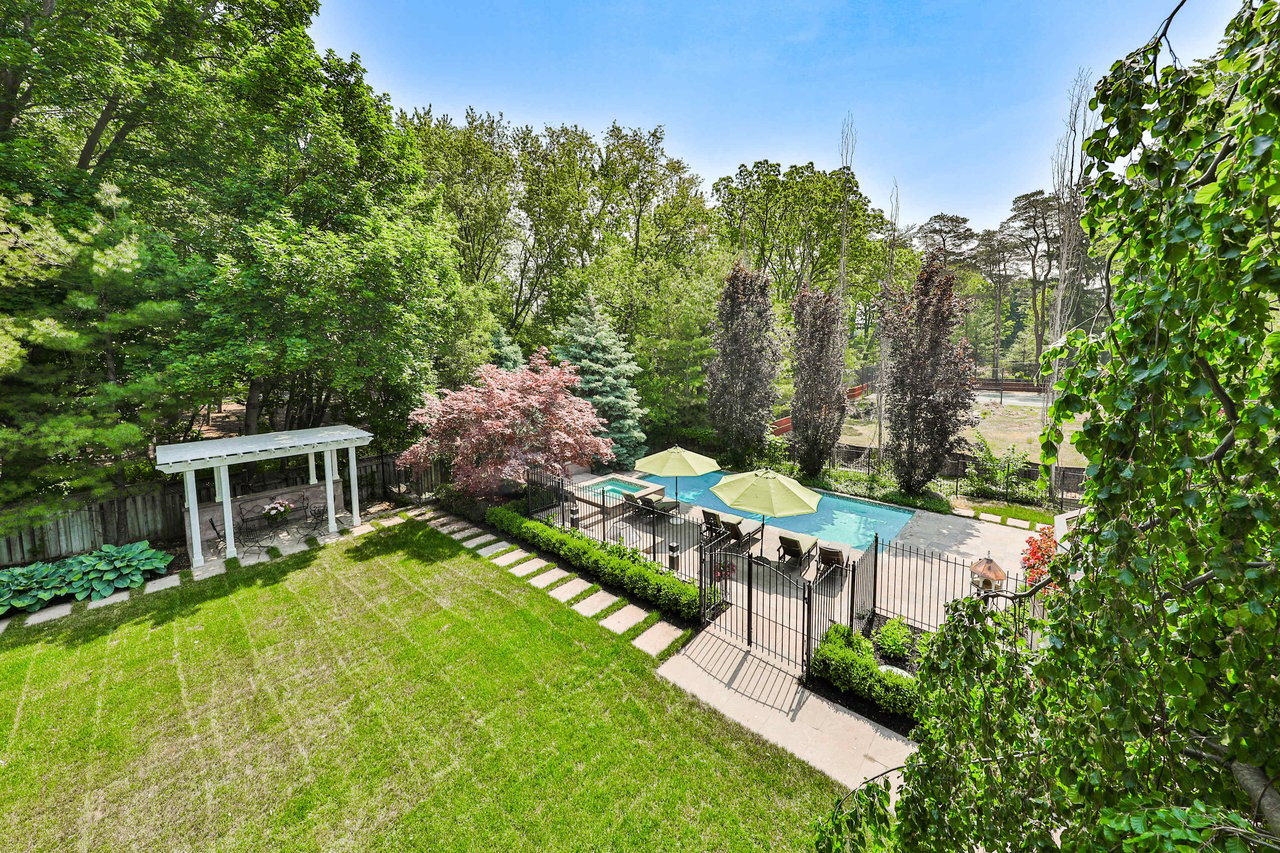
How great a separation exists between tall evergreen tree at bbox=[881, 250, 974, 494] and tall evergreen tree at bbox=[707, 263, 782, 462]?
410 centimetres

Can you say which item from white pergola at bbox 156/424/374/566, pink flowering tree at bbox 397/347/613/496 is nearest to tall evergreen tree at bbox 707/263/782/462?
pink flowering tree at bbox 397/347/613/496

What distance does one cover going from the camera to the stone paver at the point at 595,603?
8.30m

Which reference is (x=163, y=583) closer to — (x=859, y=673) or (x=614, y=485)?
(x=614, y=485)

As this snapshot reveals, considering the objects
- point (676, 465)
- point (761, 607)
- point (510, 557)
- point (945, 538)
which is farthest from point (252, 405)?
point (945, 538)

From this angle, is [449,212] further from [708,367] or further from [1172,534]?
[1172,534]

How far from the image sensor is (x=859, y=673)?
605cm

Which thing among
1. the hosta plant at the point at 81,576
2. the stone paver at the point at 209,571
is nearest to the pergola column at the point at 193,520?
the stone paver at the point at 209,571

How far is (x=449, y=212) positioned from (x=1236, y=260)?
79.7 ft

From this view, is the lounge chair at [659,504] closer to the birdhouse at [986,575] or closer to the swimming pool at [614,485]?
the swimming pool at [614,485]

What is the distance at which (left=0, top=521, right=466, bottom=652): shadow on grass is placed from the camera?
766 centimetres

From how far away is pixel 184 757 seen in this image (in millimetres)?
5473

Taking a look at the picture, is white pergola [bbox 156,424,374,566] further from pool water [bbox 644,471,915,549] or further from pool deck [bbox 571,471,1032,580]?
pool water [bbox 644,471,915,549]

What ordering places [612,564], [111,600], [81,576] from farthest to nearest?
[612,564] → [81,576] → [111,600]

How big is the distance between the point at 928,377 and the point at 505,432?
1169 centimetres
